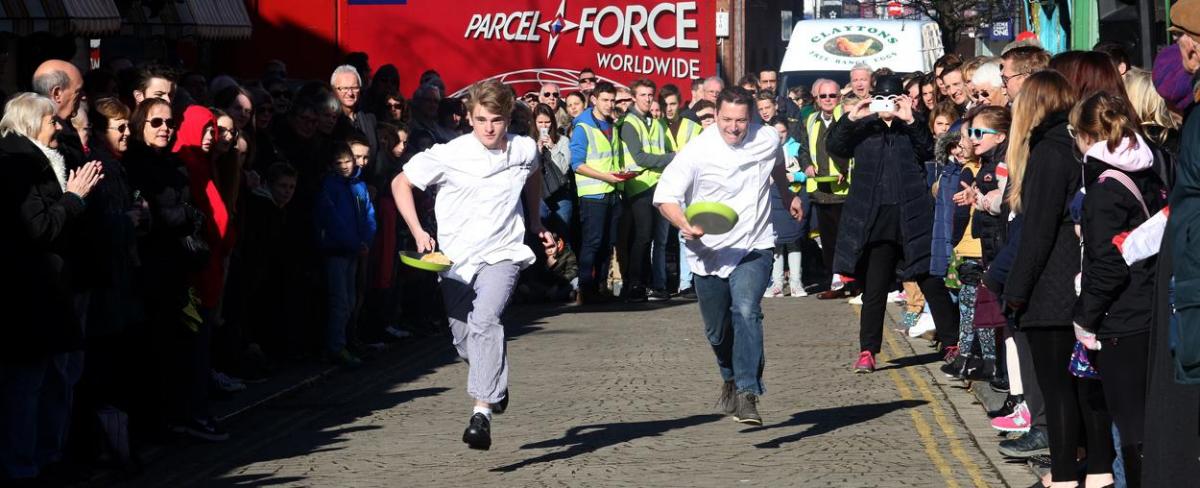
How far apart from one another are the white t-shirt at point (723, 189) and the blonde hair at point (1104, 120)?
281cm

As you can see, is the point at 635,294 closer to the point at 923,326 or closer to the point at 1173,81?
the point at 923,326

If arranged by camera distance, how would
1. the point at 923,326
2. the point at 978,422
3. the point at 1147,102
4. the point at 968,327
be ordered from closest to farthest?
the point at 1147,102 < the point at 978,422 < the point at 968,327 < the point at 923,326

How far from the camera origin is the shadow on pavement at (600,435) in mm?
9523

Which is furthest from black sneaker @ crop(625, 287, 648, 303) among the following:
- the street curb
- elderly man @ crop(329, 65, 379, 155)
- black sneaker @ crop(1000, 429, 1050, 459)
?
black sneaker @ crop(1000, 429, 1050, 459)

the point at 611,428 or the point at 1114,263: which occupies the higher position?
the point at 1114,263

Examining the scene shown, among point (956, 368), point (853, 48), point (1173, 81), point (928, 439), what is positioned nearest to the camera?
point (1173, 81)

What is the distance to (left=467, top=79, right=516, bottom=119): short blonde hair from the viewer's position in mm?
9492

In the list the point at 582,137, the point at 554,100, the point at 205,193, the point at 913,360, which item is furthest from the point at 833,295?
the point at 205,193

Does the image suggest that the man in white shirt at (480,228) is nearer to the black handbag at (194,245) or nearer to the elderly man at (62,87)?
the black handbag at (194,245)

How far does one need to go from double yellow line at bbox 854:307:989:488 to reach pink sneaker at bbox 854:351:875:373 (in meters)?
0.13

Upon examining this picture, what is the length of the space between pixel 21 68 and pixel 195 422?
12.4 ft

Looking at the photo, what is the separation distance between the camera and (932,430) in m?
10.4

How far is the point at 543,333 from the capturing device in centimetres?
1545

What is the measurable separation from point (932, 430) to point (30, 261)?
494 cm
